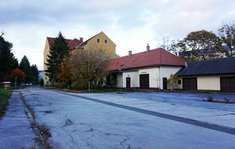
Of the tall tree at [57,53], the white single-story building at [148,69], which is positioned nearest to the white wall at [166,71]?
the white single-story building at [148,69]

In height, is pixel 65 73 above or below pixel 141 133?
above

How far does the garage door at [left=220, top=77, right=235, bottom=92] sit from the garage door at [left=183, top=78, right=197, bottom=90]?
5.01 m

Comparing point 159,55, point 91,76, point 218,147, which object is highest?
point 159,55

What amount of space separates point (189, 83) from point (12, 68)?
2343 inches

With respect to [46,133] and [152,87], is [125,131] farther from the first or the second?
[152,87]

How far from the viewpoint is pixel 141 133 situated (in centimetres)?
857

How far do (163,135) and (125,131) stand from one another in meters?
1.27

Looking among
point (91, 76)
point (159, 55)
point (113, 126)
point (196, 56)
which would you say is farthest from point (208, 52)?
point (113, 126)

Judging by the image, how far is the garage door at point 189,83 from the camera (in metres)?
39.2

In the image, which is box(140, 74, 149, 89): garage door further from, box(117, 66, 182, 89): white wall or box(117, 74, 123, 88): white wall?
box(117, 74, 123, 88): white wall

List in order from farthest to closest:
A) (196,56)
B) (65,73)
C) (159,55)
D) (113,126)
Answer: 1. (196,56)
2. (65,73)
3. (159,55)
4. (113,126)

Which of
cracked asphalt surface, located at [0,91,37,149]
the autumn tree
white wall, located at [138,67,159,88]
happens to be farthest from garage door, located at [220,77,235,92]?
cracked asphalt surface, located at [0,91,37,149]

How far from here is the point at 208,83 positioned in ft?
120

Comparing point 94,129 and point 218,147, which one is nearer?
point 218,147
